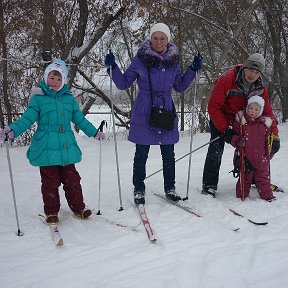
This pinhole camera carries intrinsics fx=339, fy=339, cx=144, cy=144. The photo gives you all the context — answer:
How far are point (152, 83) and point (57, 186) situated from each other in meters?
1.33

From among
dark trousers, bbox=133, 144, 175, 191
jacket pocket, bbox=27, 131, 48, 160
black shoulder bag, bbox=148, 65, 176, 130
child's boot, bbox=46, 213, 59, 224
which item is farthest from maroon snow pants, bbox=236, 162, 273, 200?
jacket pocket, bbox=27, 131, 48, 160

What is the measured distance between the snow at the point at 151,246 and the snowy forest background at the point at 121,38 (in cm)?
447

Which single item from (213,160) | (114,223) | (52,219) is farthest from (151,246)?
(213,160)

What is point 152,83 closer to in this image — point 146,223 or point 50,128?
point 50,128

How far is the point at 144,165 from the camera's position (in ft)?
11.5

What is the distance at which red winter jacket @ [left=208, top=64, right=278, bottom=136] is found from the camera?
3543mm

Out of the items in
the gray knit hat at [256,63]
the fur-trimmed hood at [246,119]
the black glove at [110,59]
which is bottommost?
the fur-trimmed hood at [246,119]

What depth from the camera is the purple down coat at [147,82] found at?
3.28m

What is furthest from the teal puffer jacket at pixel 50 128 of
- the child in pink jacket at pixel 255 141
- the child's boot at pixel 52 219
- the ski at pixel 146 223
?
the child in pink jacket at pixel 255 141

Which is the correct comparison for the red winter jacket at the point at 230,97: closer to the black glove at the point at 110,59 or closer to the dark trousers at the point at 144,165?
the dark trousers at the point at 144,165

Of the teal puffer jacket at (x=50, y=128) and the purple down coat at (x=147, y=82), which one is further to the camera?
the purple down coat at (x=147, y=82)

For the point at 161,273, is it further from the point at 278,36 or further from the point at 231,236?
the point at 278,36

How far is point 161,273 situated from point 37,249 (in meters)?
0.99

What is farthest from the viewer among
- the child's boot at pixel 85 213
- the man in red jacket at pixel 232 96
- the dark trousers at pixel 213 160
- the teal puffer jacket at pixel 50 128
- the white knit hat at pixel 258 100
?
the dark trousers at pixel 213 160
